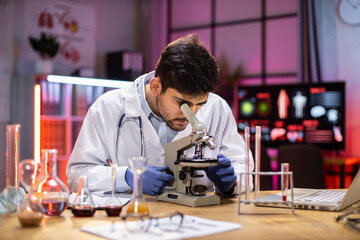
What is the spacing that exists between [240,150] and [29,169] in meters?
1.21

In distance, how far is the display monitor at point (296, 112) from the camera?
4.73 metres

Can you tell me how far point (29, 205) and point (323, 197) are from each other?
1047 mm

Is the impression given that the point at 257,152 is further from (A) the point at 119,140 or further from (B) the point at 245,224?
(A) the point at 119,140

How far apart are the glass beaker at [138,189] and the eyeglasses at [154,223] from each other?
2 cm

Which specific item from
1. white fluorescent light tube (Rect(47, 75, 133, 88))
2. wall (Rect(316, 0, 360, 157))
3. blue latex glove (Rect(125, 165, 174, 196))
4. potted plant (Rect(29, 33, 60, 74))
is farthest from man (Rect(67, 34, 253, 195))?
wall (Rect(316, 0, 360, 157))

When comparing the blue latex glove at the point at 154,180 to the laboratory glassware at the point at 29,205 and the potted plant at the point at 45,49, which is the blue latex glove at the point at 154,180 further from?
the potted plant at the point at 45,49

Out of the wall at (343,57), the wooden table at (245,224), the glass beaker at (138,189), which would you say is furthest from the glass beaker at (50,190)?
the wall at (343,57)

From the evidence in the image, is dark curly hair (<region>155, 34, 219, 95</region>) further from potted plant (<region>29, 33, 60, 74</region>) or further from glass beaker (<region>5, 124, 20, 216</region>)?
potted plant (<region>29, 33, 60, 74</region>)

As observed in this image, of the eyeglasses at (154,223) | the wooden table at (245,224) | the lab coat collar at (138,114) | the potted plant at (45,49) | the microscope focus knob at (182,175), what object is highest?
the potted plant at (45,49)

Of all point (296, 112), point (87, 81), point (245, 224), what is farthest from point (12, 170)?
point (296, 112)

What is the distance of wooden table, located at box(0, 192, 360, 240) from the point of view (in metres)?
1.14

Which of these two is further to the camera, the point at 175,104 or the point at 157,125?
the point at 157,125

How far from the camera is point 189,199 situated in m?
1.58

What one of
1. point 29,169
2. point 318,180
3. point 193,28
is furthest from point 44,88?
point 29,169
